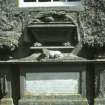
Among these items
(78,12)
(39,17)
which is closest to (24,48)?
(39,17)

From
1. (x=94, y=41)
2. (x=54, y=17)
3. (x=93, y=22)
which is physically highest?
(x=54, y=17)

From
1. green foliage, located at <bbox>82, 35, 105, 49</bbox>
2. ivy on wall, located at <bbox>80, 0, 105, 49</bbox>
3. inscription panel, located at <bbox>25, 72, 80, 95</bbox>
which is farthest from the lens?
inscription panel, located at <bbox>25, 72, 80, 95</bbox>

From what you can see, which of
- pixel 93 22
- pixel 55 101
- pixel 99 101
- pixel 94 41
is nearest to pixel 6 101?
pixel 55 101

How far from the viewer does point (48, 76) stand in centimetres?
891

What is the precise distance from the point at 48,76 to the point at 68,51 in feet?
2.46

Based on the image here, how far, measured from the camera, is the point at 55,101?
884 cm

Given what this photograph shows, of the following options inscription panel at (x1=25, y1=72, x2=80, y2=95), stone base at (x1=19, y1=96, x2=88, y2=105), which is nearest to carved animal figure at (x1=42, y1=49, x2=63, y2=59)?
inscription panel at (x1=25, y1=72, x2=80, y2=95)

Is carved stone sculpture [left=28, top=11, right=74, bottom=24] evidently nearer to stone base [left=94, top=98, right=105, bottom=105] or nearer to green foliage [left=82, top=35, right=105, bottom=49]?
green foliage [left=82, top=35, right=105, bottom=49]

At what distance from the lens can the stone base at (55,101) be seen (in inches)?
347

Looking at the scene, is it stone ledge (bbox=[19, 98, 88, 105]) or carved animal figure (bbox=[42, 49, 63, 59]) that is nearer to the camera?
carved animal figure (bbox=[42, 49, 63, 59])

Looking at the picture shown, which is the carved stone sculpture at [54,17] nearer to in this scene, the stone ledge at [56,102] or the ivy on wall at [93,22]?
the ivy on wall at [93,22]

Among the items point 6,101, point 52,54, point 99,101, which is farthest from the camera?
point 6,101

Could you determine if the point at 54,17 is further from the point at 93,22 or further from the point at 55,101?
the point at 55,101

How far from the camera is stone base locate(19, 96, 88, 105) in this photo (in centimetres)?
880
